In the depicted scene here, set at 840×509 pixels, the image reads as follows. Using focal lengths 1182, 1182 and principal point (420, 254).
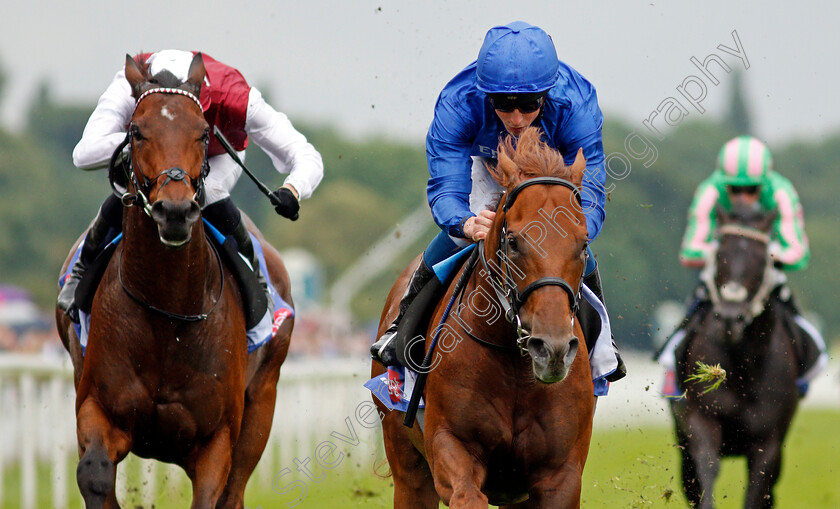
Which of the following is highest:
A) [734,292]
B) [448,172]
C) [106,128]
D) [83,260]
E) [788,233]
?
[106,128]

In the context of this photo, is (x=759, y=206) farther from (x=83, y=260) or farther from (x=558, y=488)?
(x=83, y=260)

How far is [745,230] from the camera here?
8172mm

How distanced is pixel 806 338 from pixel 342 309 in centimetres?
3497

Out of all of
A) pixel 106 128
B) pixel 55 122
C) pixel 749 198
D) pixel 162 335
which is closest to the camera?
pixel 162 335

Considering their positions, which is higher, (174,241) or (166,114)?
(166,114)

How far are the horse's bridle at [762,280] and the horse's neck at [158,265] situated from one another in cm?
403

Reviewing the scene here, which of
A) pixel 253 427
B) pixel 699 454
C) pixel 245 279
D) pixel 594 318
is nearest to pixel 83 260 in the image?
pixel 245 279

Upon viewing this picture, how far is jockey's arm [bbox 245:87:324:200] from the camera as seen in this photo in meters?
6.27

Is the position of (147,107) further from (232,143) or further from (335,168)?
(335,168)

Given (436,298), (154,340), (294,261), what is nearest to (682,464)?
(436,298)

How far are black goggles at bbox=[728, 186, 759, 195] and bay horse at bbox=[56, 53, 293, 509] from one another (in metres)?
4.59

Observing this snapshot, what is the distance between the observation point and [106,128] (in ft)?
18.1

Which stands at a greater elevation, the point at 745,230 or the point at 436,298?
the point at 745,230

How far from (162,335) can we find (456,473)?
1.64 m
